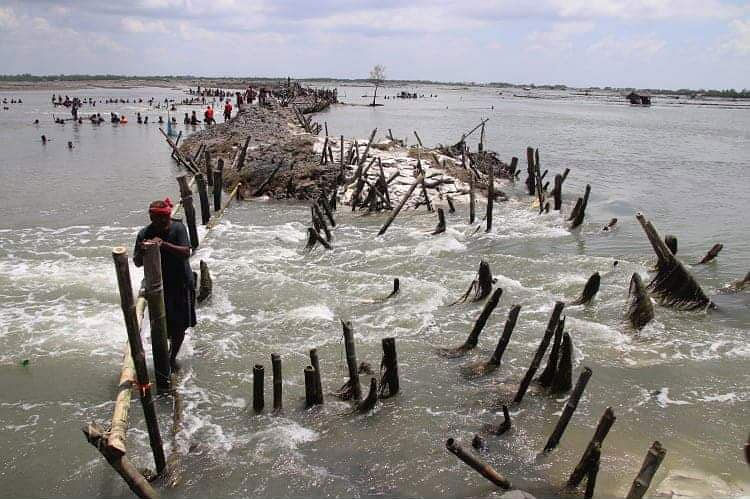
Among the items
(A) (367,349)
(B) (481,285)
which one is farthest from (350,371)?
(B) (481,285)

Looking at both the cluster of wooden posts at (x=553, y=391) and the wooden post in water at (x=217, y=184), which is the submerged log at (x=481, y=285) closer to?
the cluster of wooden posts at (x=553, y=391)

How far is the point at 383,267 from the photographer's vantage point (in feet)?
47.2

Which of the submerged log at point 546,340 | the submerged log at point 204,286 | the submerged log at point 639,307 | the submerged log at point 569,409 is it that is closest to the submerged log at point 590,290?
A: the submerged log at point 639,307

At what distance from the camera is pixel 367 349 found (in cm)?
990

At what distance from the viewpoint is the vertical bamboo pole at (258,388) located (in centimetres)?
707

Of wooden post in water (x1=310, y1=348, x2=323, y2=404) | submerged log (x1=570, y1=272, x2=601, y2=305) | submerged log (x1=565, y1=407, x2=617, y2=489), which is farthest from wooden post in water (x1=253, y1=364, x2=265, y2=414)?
submerged log (x1=570, y1=272, x2=601, y2=305)

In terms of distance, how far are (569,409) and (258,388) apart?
397 cm

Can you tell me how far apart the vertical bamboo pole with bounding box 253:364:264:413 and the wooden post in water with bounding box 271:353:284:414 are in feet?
0.61

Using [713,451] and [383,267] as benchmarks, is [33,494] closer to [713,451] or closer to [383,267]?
[713,451]

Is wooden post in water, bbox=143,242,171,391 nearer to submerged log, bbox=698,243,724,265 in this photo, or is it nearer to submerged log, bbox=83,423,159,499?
submerged log, bbox=83,423,159,499

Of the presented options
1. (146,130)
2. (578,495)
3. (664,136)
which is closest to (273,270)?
(578,495)

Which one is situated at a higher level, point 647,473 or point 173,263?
point 173,263

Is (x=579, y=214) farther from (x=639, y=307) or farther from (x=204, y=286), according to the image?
(x=204, y=286)

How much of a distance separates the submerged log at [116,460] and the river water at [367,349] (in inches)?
55.9
